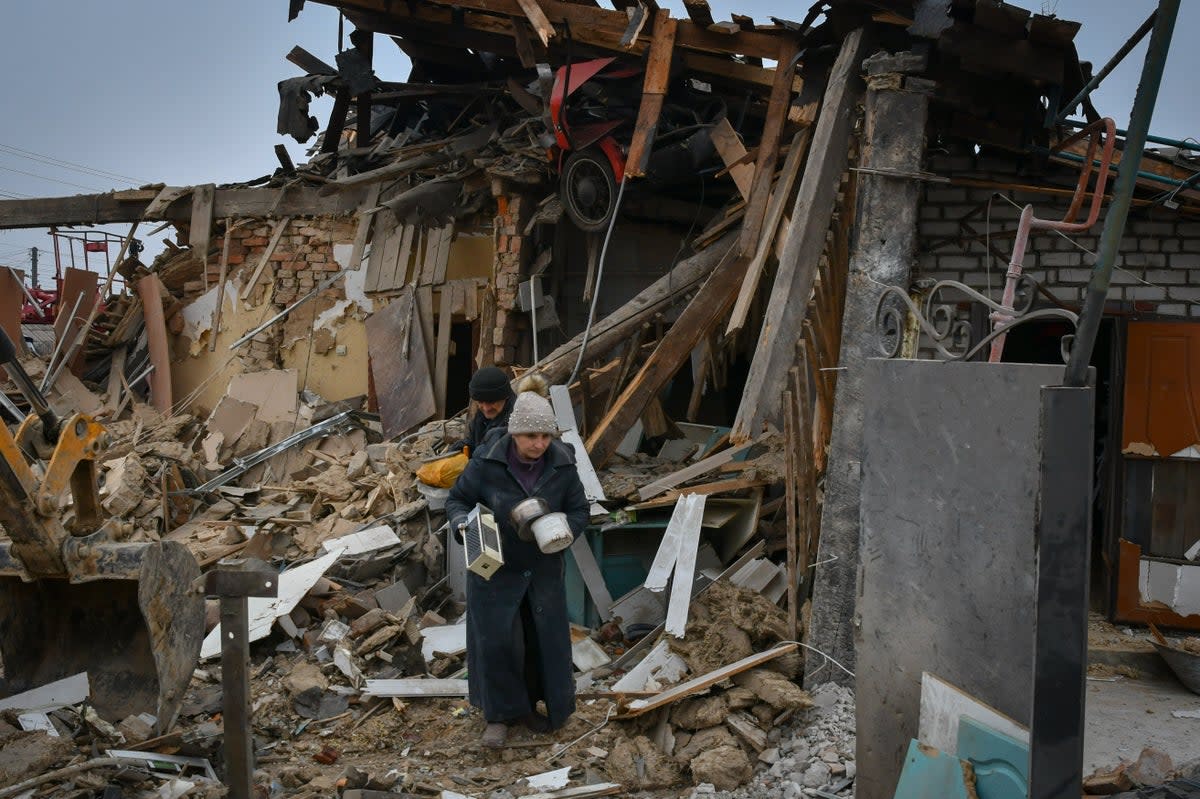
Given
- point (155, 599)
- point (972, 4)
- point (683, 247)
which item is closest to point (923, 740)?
point (155, 599)

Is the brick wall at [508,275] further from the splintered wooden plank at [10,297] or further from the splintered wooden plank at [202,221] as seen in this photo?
the splintered wooden plank at [10,297]

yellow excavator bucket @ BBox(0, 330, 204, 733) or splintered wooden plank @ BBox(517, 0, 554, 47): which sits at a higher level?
splintered wooden plank @ BBox(517, 0, 554, 47)

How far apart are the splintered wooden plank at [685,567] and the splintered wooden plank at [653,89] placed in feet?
10.6

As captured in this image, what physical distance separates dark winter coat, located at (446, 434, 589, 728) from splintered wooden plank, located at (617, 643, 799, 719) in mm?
371

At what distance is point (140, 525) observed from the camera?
857cm

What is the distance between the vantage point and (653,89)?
825cm

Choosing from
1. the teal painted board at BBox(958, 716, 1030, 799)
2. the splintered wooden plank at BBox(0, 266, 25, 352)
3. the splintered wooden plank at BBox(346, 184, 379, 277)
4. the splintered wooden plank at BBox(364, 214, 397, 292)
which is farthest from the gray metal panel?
the splintered wooden plank at BBox(0, 266, 25, 352)

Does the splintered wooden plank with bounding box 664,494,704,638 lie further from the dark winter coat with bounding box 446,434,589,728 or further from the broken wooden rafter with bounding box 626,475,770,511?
the dark winter coat with bounding box 446,434,589,728

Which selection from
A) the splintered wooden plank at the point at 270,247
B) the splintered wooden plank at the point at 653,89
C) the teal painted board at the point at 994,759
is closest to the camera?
the teal painted board at the point at 994,759

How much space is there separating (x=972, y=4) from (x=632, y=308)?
380cm

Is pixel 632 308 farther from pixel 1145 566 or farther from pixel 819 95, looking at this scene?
pixel 1145 566

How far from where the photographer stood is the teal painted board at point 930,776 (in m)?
Answer: 3.09

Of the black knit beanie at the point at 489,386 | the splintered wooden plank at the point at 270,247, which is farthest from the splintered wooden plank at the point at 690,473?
the splintered wooden plank at the point at 270,247

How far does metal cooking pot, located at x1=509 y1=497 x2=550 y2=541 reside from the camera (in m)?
4.60
